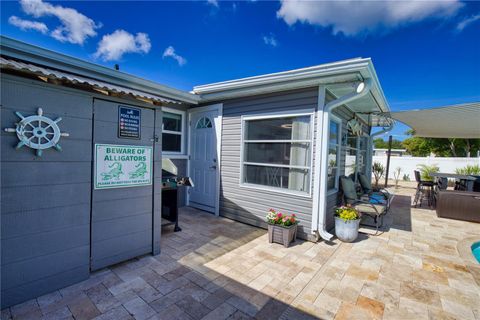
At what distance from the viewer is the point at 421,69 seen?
777cm

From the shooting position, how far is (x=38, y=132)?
1.89 meters

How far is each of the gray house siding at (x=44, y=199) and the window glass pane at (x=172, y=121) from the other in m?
2.66

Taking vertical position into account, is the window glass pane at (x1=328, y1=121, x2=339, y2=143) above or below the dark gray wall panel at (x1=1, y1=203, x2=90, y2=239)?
above

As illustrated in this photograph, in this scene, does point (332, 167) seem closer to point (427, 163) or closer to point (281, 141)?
point (281, 141)

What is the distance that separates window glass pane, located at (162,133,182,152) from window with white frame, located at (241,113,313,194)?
68.2 inches

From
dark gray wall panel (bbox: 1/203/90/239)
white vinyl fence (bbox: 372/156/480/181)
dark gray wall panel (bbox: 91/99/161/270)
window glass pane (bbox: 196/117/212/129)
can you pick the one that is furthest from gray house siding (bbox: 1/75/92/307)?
white vinyl fence (bbox: 372/156/480/181)

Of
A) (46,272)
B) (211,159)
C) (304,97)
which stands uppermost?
(304,97)

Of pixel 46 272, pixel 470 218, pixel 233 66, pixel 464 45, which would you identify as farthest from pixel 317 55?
pixel 46 272

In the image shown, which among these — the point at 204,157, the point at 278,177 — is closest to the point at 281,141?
the point at 278,177

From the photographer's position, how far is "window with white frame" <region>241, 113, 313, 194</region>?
11.8 ft

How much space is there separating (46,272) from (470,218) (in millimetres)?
7541

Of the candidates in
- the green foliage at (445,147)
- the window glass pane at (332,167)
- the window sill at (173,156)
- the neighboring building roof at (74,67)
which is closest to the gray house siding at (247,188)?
the window glass pane at (332,167)

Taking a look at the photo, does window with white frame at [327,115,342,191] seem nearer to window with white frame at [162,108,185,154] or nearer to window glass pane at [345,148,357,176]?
window glass pane at [345,148,357,176]

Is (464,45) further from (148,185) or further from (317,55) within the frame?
(148,185)
